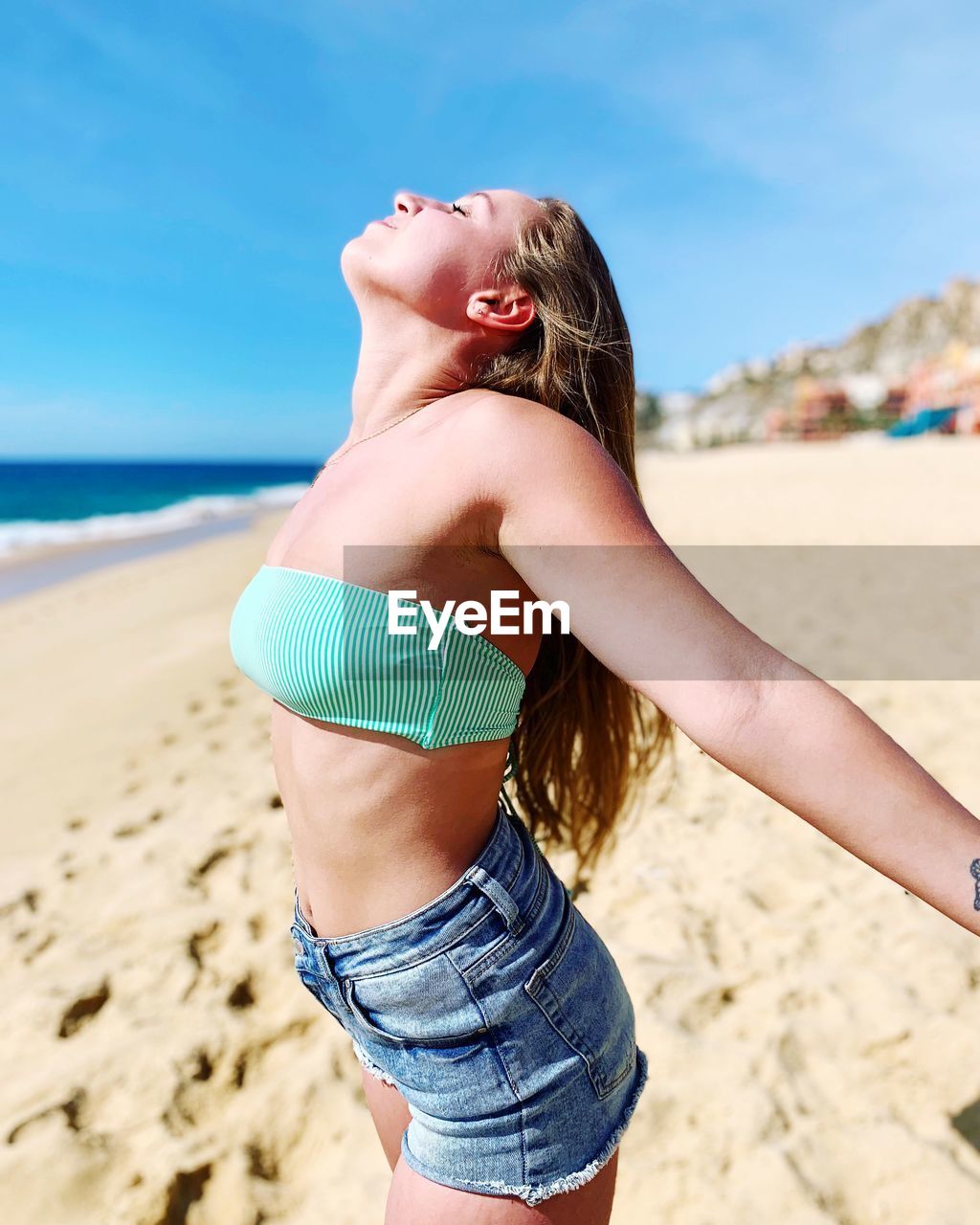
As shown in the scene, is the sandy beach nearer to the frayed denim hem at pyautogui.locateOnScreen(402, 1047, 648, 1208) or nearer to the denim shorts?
the denim shorts

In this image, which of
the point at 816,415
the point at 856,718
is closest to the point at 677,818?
the point at 856,718

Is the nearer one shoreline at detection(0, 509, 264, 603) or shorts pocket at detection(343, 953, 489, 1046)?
shorts pocket at detection(343, 953, 489, 1046)

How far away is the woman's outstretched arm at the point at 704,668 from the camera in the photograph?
0.88 metres

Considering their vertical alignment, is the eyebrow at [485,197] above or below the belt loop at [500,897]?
above

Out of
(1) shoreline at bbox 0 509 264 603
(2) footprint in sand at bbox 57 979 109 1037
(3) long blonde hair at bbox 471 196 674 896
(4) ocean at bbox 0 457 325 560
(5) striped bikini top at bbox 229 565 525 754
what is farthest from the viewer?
(4) ocean at bbox 0 457 325 560

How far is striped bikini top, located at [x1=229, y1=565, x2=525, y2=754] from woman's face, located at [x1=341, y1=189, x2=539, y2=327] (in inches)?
20.3

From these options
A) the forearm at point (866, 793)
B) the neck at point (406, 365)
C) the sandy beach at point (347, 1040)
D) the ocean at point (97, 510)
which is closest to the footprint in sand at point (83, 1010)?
the sandy beach at point (347, 1040)

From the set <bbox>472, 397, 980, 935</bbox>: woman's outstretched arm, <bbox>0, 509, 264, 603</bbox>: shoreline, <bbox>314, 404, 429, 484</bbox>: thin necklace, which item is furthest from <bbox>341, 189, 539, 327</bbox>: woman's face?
Answer: <bbox>0, 509, 264, 603</bbox>: shoreline

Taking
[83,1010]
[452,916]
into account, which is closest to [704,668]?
[452,916]

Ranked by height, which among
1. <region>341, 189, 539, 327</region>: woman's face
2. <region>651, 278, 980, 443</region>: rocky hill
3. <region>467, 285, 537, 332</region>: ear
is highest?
<region>651, 278, 980, 443</region>: rocky hill

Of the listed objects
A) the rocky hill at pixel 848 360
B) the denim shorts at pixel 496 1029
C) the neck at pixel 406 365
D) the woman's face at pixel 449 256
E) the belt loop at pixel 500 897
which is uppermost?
the rocky hill at pixel 848 360

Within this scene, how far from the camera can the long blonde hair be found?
130 cm

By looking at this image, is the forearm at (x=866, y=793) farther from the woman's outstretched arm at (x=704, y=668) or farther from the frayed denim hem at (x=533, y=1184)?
the frayed denim hem at (x=533, y=1184)

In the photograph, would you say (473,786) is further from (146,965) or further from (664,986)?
(146,965)
